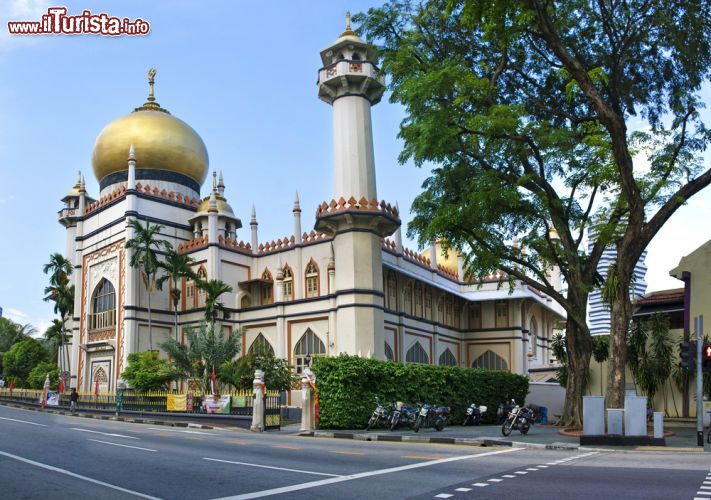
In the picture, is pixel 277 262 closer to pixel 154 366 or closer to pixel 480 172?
pixel 154 366

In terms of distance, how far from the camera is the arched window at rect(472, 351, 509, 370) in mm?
47875

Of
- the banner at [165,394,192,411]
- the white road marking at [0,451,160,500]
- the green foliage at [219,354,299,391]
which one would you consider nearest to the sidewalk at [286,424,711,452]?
the green foliage at [219,354,299,391]

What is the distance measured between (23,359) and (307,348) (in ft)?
99.1

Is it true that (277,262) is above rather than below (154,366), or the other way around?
above

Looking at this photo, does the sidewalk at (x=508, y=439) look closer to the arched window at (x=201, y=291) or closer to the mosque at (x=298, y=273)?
the mosque at (x=298, y=273)

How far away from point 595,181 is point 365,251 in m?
12.6

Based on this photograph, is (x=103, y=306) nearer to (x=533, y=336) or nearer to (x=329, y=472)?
(x=533, y=336)

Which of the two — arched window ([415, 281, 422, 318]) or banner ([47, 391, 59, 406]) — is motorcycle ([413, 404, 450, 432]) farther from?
banner ([47, 391, 59, 406])

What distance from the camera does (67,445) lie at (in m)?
15.9

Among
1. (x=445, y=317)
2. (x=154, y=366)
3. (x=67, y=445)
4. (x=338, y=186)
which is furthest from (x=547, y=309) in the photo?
(x=67, y=445)

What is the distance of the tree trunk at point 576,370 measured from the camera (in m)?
24.2

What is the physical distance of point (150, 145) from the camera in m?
46.4

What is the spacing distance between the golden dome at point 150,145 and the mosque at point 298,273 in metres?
0.09

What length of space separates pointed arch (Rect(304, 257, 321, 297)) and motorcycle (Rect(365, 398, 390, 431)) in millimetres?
15437
